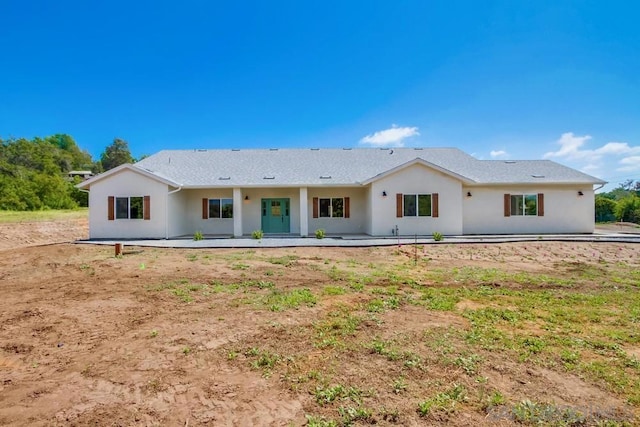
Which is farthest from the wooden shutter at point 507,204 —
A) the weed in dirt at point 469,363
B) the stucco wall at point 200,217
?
the weed in dirt at point 469,363

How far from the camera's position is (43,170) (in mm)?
49219

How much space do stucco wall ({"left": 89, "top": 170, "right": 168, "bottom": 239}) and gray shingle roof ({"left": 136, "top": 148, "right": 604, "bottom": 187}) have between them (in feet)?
3.57

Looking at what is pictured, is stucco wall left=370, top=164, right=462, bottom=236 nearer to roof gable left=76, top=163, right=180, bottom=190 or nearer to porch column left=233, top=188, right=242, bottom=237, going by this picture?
porch column left=233, top=188, right=242, bottom=237

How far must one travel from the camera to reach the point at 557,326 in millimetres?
4777

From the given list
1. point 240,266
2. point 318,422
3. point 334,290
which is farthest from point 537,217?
point 318,422

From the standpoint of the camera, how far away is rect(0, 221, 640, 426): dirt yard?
9.23 feet

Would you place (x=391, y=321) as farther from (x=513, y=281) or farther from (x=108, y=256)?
(x=108, y=256)

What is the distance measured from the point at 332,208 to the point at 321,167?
292 centimetres

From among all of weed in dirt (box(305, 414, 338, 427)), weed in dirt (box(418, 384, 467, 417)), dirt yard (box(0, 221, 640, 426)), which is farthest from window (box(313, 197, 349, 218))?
weed in dirt (box(305, 414, 338, 427))

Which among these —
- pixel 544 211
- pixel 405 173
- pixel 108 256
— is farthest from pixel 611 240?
pixel 108 256

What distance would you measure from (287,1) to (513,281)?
1331cm

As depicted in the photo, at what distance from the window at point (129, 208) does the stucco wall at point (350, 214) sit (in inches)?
344

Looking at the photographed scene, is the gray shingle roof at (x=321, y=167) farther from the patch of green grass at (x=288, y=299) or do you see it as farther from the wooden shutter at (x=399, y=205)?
the patch of green grass at (x=288, y=299)

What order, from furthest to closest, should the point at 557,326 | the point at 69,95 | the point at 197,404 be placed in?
the point at 69,95
the point at 557,326
the point at 197,404
